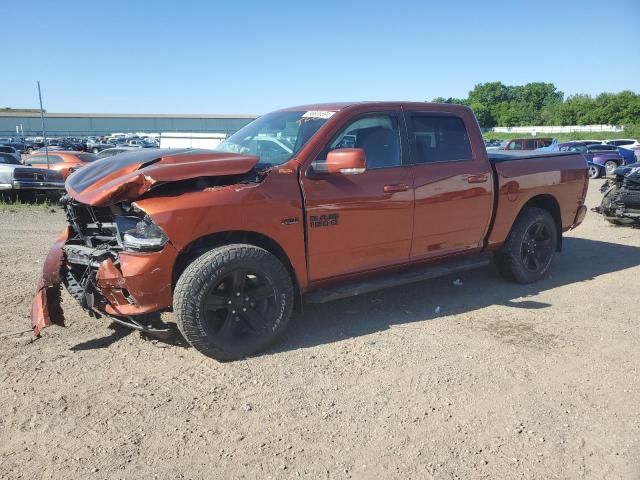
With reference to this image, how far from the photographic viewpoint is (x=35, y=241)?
7941 millimetres

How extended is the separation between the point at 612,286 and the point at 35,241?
7792 millimetres

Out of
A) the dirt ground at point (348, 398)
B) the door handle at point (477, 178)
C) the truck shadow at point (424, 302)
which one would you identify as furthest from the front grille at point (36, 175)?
the door handle at point (477, 178)

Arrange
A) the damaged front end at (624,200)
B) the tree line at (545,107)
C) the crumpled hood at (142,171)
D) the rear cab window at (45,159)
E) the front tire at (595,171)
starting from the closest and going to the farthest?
the crumpled hood at (142,171) < the damaged front end at (624,200) < the rear cab window at (45,159) < the front tire at (595,171) < the tree line at (545,107)

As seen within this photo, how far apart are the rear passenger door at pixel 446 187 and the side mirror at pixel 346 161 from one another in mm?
943

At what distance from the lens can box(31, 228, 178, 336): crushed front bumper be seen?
3.62 metres

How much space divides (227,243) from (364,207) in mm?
1171

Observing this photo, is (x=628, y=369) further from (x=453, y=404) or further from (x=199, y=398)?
(x=199, y=398)

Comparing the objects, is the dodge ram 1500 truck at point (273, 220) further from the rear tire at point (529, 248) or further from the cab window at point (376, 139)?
the rear tire at point (529, 248)

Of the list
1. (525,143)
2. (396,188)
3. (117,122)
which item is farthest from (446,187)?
(117,122)

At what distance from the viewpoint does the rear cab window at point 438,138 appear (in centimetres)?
488

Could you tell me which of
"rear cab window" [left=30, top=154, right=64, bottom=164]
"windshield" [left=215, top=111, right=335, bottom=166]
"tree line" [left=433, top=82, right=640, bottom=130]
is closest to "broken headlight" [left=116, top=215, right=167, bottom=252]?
"windshield" [left=215, top=111, right=335, bottom=166]

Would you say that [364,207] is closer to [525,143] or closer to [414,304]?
[414,304]

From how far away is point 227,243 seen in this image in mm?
3971

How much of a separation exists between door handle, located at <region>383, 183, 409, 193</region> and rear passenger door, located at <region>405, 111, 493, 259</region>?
0.13m
